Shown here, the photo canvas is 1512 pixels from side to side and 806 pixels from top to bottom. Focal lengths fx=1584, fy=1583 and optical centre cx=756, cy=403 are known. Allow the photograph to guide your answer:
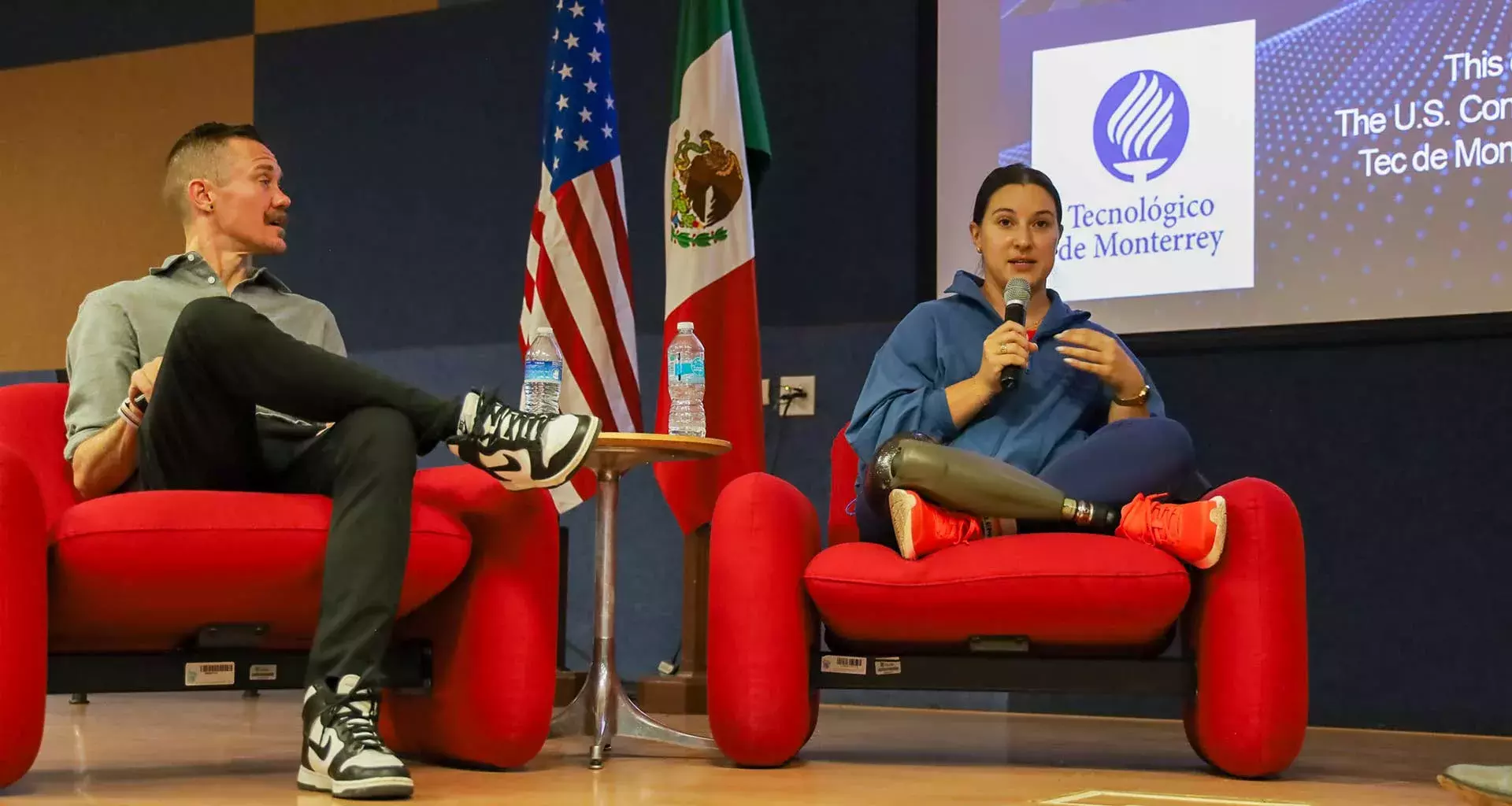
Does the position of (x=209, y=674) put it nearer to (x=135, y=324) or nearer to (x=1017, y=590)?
(x=135, y=324)

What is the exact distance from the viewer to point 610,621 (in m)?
2.82

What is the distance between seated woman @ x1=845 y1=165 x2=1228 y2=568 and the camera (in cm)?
250

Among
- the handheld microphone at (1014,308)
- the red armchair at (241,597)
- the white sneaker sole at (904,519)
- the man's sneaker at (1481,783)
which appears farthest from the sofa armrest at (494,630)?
the man's sneaker at (1481,783)

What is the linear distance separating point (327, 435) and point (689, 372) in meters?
1.13

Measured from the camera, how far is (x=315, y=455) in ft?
7.67

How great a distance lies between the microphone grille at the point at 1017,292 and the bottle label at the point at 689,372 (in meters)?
0.78

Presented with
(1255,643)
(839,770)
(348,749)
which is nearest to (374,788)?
(348,749)

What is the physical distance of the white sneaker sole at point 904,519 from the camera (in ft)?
8.11

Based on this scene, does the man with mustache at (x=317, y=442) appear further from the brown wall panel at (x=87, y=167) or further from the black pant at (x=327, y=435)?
the brown wall panel at (x=87, y=167)

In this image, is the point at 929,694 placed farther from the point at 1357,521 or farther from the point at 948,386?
the point at 948,386

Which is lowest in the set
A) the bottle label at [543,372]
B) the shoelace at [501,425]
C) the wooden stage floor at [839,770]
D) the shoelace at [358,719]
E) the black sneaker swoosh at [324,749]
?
the wooden stage floor at [839,770]

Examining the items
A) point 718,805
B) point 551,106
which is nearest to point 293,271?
point 551,106

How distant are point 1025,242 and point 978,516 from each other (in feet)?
1.98

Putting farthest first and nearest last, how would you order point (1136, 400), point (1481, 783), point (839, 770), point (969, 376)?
1. point (969, 376)
2. point (1136, 400)
3. point (839, 770)
4. point (1481, 783)
